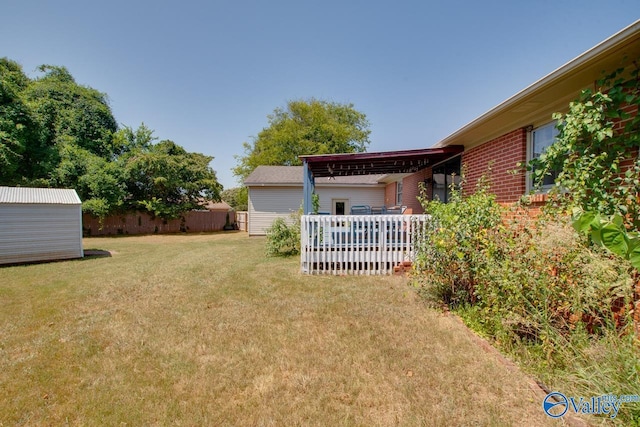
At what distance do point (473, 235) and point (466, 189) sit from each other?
12.0 ft

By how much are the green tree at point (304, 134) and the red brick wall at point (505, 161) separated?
22943 mm

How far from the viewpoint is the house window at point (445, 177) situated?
7818 mm

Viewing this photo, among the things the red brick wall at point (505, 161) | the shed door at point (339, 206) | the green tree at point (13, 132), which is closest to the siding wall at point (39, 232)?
the green tree at point (13, 132)

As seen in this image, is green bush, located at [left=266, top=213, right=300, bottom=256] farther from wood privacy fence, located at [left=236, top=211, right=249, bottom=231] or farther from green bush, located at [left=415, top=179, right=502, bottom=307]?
wood privacy fence, located at [left=236, top=211, right=249, bottom=231]

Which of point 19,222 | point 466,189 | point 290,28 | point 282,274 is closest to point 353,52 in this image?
point 290,28

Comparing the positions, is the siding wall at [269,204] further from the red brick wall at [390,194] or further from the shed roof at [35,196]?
the shed roof at [35,196]

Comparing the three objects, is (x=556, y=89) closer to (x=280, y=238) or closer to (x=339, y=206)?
(x=280, y=238)

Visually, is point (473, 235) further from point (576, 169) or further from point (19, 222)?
point (19, 222)

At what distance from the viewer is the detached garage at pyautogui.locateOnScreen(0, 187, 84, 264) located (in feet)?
28.8

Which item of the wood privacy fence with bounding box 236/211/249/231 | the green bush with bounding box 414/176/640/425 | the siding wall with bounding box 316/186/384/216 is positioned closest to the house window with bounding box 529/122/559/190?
the green bush with bounding box 414/176/640/425

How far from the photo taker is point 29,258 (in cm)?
913

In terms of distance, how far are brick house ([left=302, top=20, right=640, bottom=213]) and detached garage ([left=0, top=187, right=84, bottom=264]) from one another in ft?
28.1

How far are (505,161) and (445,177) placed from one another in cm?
331

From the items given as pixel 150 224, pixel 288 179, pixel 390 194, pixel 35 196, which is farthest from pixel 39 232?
pixel 390 194
